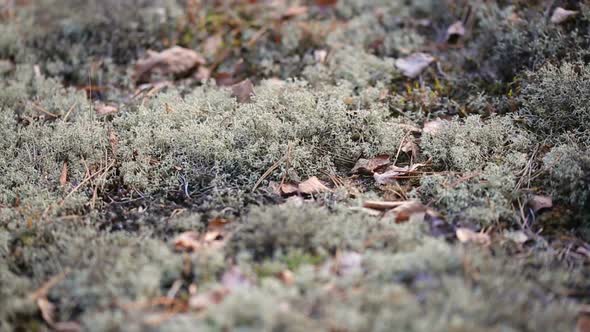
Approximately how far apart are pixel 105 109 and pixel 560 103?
2774 millimetres

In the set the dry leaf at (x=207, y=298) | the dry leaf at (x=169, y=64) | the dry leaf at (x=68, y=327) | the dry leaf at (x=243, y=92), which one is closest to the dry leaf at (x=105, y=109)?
the dry leaf at (x=169, y=64)

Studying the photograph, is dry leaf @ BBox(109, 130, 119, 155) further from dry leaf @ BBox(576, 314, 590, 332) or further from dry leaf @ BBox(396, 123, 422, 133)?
dry leaf @ BBox(576, 314, 590, 332)

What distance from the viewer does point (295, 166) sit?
9.46ft

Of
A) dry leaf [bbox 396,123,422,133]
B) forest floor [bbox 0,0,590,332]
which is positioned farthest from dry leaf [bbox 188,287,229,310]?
dry leaf [bbox 396,123,422,133]

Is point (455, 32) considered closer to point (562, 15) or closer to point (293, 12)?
point (562, 15)

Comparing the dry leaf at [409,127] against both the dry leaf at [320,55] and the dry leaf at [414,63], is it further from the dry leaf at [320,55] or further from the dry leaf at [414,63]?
the dry leaf at [320,55]

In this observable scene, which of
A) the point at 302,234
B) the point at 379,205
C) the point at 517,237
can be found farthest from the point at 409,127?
the point at 302,234

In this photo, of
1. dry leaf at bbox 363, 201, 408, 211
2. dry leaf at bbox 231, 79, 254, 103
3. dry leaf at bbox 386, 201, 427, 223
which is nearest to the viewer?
dry leaf at bbox 386, 201, 427, 223

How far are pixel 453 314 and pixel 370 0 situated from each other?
129 inches

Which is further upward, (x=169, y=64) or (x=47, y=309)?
(x=169, y=64)

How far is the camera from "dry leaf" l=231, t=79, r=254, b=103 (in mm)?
3435

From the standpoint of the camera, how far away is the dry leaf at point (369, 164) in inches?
116

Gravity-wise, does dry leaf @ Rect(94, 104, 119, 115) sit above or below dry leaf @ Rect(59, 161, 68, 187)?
above

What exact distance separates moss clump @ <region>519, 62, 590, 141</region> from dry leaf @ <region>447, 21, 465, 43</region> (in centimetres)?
94
